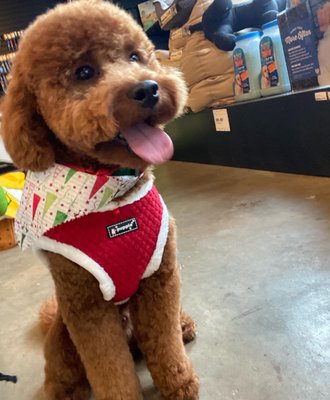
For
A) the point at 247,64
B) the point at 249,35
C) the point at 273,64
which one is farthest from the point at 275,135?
the point at 249,35

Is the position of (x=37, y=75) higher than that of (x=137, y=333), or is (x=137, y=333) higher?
(x=37, y=75)

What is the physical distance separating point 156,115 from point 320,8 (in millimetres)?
1486

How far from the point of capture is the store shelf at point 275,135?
6.89 ft

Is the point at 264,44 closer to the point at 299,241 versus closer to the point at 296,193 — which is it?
the point at 296,193

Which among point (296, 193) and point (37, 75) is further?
point (296, 193)

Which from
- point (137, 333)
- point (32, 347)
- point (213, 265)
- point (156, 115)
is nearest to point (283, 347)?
point (137, 333)

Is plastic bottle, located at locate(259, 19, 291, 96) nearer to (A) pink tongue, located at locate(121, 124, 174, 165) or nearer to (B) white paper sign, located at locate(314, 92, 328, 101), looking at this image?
(B) white paper sign, located at locate(314, 92, 328, 101)

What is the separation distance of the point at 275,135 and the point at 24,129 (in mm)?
1775

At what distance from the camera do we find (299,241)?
1.59 m

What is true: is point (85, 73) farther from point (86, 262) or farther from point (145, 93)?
point (86, 262)

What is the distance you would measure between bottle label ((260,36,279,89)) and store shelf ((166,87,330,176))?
5.1 inches

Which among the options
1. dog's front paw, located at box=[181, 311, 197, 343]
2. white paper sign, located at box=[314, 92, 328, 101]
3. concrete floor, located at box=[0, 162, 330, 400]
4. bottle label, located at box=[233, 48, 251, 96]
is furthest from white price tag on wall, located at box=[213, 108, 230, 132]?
dog's front paw, located at box=[181, 311, 197, 343]

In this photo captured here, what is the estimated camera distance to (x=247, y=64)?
261 cm

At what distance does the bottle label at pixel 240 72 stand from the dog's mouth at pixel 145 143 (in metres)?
1.91
